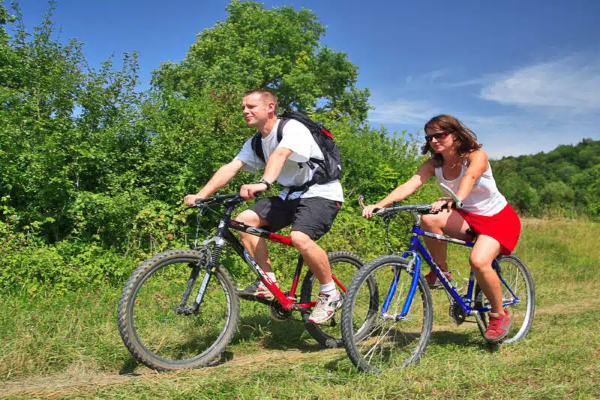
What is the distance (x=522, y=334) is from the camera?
15.8 feet

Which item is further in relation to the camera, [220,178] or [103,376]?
[220,178]

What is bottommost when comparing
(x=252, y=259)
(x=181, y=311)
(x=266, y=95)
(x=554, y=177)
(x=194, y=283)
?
(x=181, y=311)

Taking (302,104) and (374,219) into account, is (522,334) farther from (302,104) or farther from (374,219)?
(302,104)

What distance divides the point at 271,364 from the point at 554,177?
5731 cm

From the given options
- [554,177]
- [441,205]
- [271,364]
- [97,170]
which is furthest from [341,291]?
[554,177]

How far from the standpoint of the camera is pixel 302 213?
411 centimetres

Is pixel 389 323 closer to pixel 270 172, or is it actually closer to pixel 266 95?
pixel 270 172

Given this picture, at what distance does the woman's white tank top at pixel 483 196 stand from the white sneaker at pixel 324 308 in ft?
4.71

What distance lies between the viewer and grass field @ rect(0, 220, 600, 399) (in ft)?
10.1

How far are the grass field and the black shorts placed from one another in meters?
1.07

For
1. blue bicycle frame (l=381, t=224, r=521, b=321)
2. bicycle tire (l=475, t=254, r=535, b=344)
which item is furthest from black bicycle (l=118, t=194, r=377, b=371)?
bicycle tire (l=475, t=254, r=535, b=344)

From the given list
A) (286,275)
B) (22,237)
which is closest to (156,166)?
(22,237)

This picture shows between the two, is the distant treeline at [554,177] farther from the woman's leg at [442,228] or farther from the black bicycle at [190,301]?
the black bicycle at [190,301]

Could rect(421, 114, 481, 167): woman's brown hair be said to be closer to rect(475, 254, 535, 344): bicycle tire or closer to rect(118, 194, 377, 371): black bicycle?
rect(475, 254, 535, 344): bicycle tire
